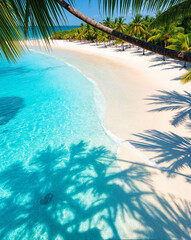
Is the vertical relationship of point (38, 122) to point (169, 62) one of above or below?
below

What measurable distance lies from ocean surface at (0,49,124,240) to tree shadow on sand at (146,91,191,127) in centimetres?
383

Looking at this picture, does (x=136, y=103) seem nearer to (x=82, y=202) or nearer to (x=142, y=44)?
(x=82, y=202)

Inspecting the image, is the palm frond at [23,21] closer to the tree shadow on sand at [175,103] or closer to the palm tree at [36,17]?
the palm tree at [36,17]

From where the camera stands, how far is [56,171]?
241 inches

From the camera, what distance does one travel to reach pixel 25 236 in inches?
168

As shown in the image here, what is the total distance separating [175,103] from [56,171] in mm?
8437

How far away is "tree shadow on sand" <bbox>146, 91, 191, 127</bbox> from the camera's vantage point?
780cm

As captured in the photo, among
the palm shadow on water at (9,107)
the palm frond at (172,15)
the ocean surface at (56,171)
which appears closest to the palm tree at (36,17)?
the palm frond at (172,15)

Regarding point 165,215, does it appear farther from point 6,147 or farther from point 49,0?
point 6,147

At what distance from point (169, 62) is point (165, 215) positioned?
17915 millimetres

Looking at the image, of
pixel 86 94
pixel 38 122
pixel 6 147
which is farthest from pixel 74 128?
pixel 86 94

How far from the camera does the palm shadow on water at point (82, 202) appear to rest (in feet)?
13.5

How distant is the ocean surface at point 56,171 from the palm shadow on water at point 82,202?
25mm

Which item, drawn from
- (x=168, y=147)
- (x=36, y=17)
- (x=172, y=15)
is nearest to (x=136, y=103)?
(x=168, y=147)
